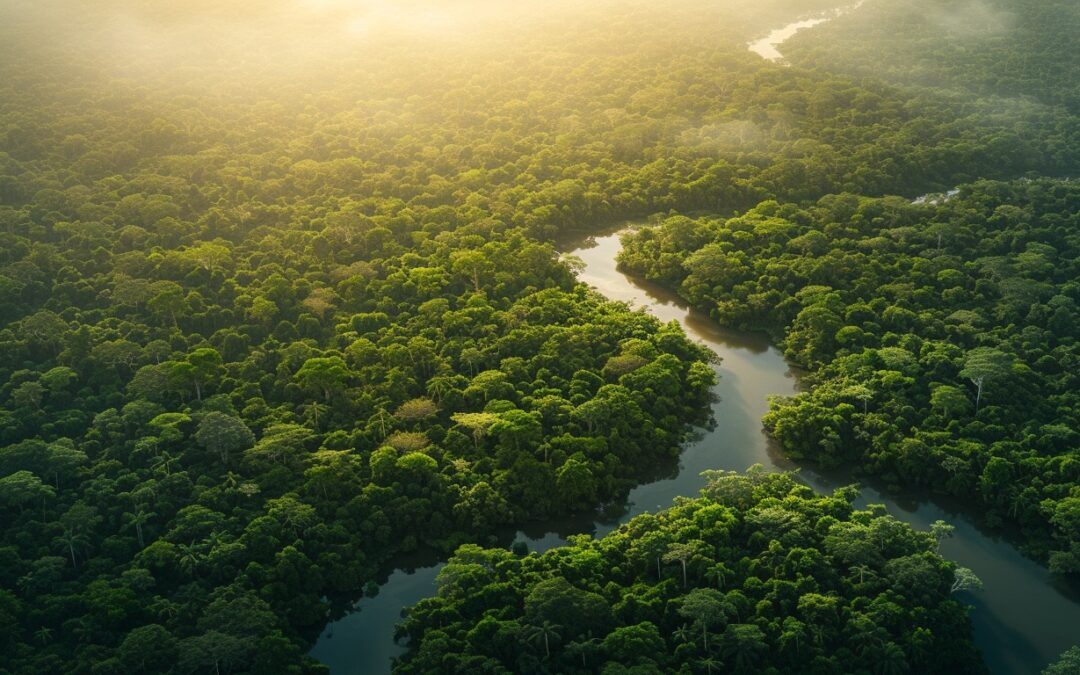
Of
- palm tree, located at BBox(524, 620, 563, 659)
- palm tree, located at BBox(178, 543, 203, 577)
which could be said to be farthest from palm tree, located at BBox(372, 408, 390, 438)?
palm tree, located at BBox(524, 620, 563, 659)

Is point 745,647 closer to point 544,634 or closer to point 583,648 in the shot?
point 583,648

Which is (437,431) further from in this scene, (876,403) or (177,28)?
(177,28)

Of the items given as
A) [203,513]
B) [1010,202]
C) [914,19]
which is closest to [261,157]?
[203,513]

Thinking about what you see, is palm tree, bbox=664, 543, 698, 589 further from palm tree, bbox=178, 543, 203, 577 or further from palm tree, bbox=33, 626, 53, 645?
palm tree, bbox=33, 626, 53, 645

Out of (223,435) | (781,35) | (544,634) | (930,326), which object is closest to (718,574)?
(544,634)

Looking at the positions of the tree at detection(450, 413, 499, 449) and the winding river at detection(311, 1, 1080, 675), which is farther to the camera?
the tree at detection(450, 413, 499, 449)

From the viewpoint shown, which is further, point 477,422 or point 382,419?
point 382,419
